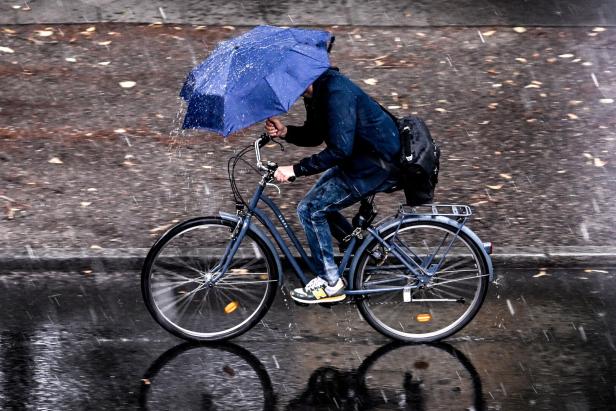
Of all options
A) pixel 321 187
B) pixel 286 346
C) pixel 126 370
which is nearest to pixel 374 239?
pixel 321 187

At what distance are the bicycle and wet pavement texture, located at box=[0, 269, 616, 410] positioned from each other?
0.17 metres

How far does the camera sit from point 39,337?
641 centimetres

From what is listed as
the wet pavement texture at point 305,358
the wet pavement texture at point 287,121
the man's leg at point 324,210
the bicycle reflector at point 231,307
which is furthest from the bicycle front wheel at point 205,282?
the wet pavement texture at point 287,121

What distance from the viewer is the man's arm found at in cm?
561

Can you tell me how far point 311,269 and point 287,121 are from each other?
12.0 feet

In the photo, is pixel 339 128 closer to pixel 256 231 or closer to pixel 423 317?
pixel 256 231

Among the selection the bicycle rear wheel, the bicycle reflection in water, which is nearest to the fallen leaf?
the bicycle rear wheel

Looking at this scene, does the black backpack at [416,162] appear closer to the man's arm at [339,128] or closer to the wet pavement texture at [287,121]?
the man's arm at [339,128]

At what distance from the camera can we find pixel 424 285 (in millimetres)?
6367

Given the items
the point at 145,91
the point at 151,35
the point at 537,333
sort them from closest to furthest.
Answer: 1. the point at 537,333
2. the point at 145,91
3. the point at 151,35

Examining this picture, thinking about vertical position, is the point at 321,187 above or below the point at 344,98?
below

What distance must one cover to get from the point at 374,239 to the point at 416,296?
711 mm

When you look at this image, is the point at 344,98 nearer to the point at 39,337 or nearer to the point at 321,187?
the point at 321,187

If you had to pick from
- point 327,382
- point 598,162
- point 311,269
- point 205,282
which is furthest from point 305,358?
point 598,162
